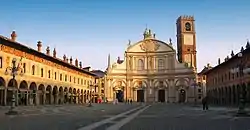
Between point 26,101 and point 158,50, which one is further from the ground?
point 158,50

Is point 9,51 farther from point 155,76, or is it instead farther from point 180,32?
point 180,32

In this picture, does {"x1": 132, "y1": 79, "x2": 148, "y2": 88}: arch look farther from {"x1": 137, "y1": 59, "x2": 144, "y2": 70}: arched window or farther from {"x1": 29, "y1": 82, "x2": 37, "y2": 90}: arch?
{"x1": 29, "y1": 82, "x2": 37, "y2": 90}: arch

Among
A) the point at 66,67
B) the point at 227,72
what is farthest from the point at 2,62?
the point at 227,72

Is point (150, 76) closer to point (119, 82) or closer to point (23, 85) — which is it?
point (119, 82)

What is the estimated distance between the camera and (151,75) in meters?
96.2

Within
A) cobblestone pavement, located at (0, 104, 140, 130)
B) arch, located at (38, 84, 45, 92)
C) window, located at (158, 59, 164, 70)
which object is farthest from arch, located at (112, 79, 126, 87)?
cobblestone pavement, located at (0, 104, 140, 130)

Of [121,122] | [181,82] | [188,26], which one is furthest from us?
[188,26]

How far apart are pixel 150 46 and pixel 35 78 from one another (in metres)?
53.9

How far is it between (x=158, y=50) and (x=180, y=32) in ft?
38.4

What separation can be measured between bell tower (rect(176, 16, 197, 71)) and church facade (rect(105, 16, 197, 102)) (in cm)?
348

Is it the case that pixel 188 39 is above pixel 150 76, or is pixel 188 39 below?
above

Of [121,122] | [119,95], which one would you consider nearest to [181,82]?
[119,95]

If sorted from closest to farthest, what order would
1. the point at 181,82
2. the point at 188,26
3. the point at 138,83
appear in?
the point at 181,82
the point at 138,83
the point at 188,26

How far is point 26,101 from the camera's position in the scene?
46031 millimetres
